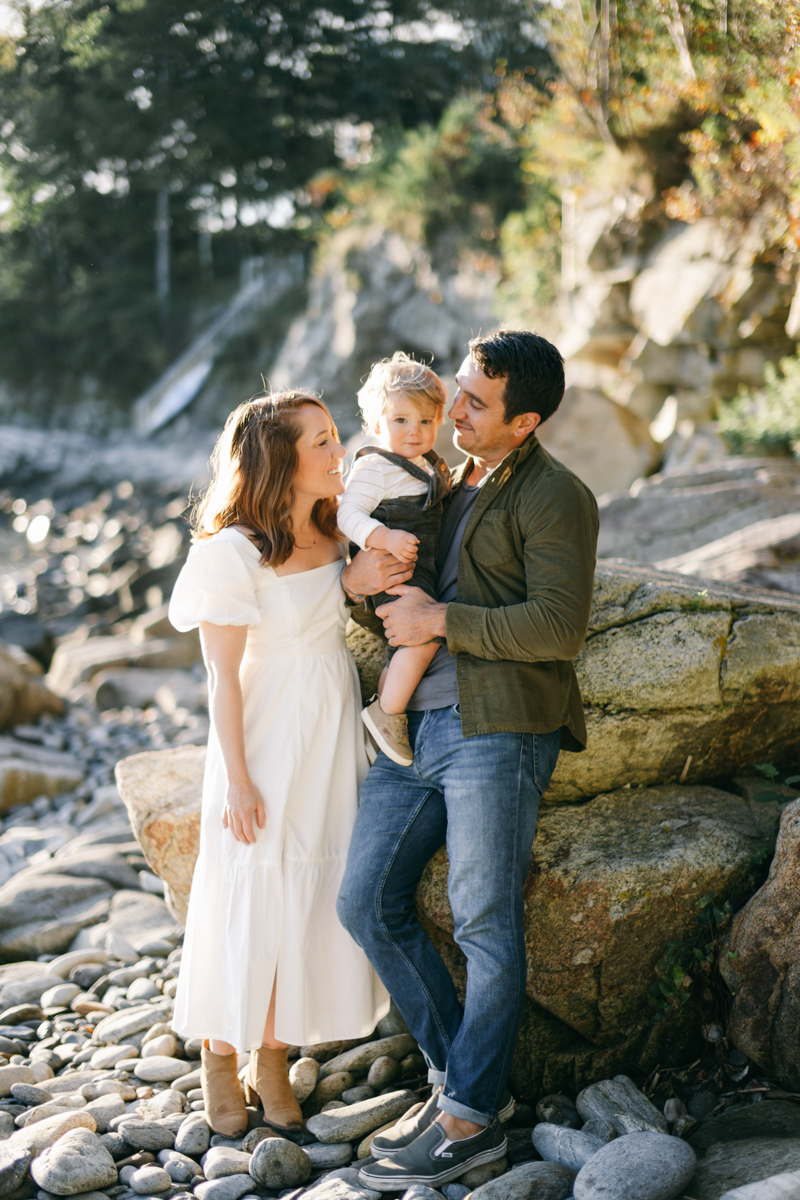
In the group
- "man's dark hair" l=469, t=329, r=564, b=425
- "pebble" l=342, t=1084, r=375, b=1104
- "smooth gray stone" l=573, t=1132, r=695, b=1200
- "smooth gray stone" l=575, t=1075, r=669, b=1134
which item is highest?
"man's dark hair" l=469, t=329, r=564, b=425

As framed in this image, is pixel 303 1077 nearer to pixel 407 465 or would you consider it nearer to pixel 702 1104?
pixel 702 1104

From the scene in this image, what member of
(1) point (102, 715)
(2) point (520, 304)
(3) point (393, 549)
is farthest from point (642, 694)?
(2) point (520, 304)

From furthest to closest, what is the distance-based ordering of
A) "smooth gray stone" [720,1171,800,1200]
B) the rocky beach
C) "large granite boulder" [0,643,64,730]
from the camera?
"large granite boulder" [0,643,64,730] → the rocky beach → "smooth gray stone" [720,1171,800,1200]

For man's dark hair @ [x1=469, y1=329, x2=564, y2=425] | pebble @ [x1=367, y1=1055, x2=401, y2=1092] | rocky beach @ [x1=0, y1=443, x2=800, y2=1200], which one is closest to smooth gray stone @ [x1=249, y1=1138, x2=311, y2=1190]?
rocky beach @ [x1=0, y1=443, x2=800, y2=1200]

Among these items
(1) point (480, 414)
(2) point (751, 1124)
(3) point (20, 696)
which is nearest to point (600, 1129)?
(2) point (751, 1124)

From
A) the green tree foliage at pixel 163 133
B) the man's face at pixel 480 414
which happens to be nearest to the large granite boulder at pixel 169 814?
the man's face at pixel 480 414

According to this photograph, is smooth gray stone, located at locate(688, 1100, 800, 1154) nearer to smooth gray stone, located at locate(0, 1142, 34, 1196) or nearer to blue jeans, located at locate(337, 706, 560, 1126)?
blue jeans, located at locate(337, 706, 560, 1126)

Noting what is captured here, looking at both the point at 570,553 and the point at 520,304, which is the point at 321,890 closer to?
the point at 570,553

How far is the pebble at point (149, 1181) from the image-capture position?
101 inches

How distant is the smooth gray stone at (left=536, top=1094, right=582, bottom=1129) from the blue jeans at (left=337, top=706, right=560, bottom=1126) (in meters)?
0.36

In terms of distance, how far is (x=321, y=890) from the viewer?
2.89 metres

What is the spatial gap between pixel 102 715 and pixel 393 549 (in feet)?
23.1

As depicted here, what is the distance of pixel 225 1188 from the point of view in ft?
8.33

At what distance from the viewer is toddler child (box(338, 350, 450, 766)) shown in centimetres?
282
